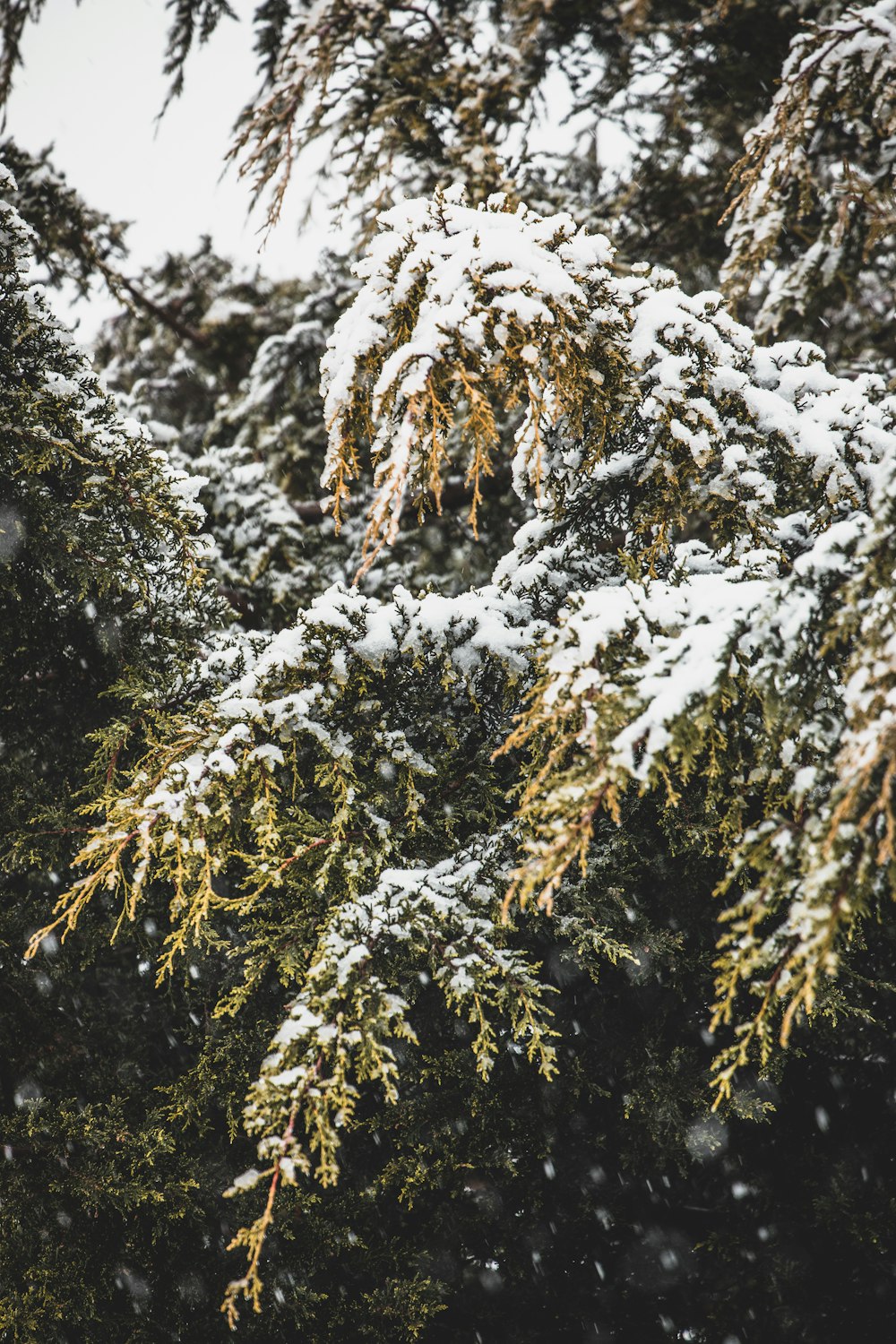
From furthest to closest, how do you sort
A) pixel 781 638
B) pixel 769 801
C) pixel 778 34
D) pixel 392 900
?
pixel 778 34 < pixel 392 900 < pixel 769 801 < pixel 781 638

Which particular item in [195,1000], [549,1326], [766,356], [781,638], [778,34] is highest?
[778,34]

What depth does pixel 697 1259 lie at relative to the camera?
294 centimetres

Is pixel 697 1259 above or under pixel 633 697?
under

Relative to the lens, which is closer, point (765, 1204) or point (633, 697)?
point (633, 697)

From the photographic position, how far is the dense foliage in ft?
5.47

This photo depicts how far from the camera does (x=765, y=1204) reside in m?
2.95

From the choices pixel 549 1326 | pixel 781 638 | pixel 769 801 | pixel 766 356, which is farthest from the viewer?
pixel 549 1326

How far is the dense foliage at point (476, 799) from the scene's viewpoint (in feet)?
5.47

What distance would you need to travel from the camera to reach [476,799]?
247 centimetres

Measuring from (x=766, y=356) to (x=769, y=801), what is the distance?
1602mm

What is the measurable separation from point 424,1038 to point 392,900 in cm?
132

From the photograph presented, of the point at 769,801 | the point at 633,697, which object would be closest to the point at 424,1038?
the point at 769,801

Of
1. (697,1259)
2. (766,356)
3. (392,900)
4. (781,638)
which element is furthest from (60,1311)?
(766,356)

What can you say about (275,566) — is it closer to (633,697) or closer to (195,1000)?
(195,1000)
